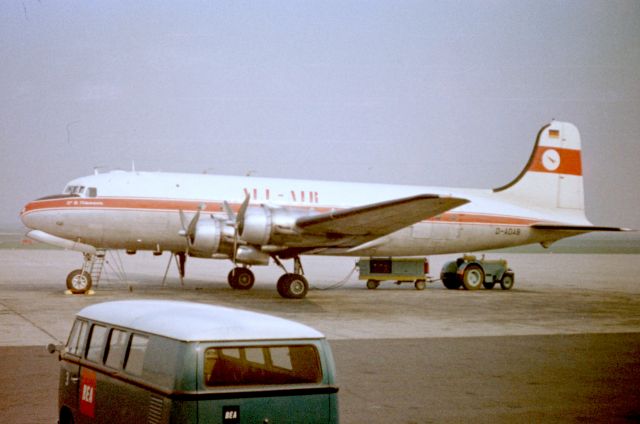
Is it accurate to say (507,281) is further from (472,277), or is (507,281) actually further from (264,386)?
(264,386)

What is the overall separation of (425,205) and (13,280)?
18.0 metres

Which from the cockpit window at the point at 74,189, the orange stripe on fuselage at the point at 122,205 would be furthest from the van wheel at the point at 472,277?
the cockpit window at the point at 74,189

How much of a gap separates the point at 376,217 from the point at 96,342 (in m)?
15.7

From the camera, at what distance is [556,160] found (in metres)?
31.1

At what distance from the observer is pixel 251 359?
19.9ft

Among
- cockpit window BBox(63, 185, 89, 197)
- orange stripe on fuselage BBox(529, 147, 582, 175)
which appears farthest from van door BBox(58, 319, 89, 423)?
orange stripe on fuselage BBox(529, 147, 582, 175)

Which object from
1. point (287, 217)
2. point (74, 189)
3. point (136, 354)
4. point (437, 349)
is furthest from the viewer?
point (74, 189)

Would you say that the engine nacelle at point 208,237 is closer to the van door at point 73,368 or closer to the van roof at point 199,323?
the van door at point 73,368

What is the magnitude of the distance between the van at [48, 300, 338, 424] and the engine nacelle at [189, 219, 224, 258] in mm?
15250

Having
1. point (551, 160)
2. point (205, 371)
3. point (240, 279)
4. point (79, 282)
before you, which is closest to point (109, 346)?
point (205, 371)

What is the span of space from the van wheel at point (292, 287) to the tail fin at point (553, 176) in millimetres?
10736

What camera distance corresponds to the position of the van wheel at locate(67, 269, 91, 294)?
23.1 m

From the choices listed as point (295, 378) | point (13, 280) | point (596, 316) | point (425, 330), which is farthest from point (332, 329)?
point (13, 280)

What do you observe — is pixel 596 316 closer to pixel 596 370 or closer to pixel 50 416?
pixel 596 370
